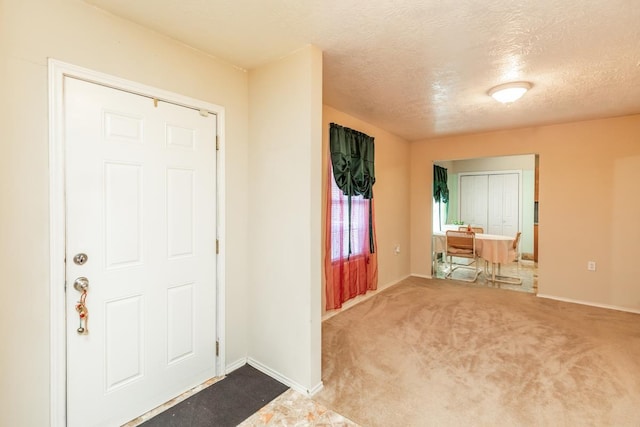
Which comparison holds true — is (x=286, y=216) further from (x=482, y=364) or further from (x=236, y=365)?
(x=482, y=364)

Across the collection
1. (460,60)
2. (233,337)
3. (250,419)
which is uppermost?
(460,60)

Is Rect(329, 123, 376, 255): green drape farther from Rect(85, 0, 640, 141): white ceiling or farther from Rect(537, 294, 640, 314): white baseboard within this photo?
Rect(537, 294, 640, 314): white baseboard

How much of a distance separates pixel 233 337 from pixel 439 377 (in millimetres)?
1584

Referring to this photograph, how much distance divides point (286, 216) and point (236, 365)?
126cm

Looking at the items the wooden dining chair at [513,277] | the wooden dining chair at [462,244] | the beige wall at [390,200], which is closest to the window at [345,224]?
the beige wall at [390,200]

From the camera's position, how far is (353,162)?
11.5 feet

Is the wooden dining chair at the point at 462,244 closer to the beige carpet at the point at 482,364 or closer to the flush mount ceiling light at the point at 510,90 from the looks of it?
the beige carpet at the point at 482,364

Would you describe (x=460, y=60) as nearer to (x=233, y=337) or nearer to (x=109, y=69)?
(x=109, y=69)

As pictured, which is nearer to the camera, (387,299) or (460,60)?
(460,60)

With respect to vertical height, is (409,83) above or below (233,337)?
above

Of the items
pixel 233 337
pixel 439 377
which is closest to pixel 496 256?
pixel 439 377

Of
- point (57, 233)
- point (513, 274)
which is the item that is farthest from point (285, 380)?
point (513, 274)

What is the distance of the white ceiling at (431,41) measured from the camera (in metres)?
1.60

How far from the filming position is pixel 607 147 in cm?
365
